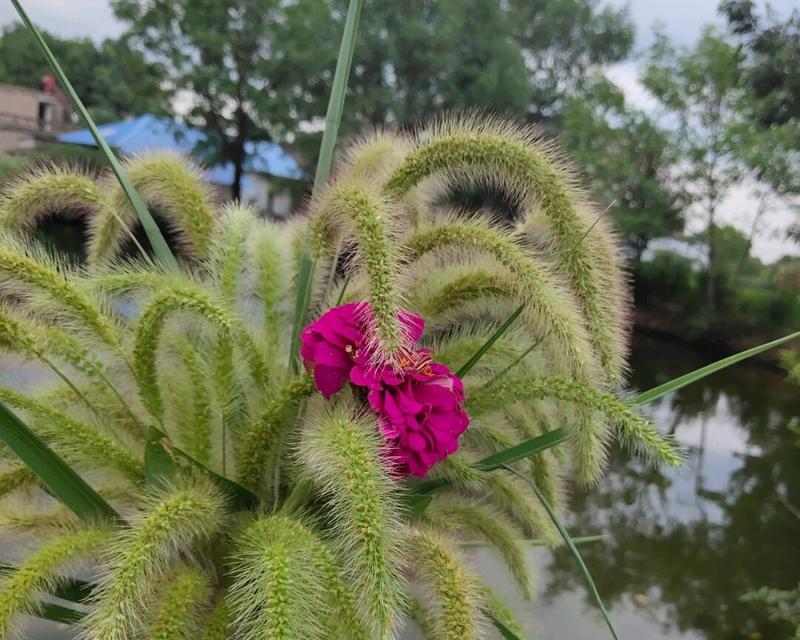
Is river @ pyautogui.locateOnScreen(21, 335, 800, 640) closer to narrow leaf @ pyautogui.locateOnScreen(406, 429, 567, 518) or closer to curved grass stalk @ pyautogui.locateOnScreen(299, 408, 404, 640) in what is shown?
narrow leaf @ pyautogui.locateOnScreen(406, 429, 567, 518)

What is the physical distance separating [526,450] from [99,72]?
13623 mm

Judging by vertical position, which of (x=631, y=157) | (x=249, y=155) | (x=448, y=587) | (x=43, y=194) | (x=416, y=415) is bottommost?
(x=448, y=587)

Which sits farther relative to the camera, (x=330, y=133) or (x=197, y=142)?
(x=197, y=142)

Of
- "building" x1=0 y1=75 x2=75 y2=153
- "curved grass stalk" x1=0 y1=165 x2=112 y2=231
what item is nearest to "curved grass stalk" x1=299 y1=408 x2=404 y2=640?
"curved grass stalk" x1=0 y1=165 x2=112 y2=231

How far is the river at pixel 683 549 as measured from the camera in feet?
4.64

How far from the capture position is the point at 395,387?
20.1 inches

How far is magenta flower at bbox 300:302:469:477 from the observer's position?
500 millimetres

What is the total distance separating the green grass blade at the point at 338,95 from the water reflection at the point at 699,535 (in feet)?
2.54

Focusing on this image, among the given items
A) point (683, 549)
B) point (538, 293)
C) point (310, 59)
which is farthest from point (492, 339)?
point (310, 59)

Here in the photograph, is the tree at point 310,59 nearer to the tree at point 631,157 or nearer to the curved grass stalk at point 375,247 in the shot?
the tree at point 631,157

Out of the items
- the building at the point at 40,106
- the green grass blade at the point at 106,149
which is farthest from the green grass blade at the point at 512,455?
the building at the point at 40,106

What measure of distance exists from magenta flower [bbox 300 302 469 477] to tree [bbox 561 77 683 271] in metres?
7.15

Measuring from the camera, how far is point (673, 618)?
1.53m

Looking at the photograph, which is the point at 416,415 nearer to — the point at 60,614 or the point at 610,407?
the point at 610,407
